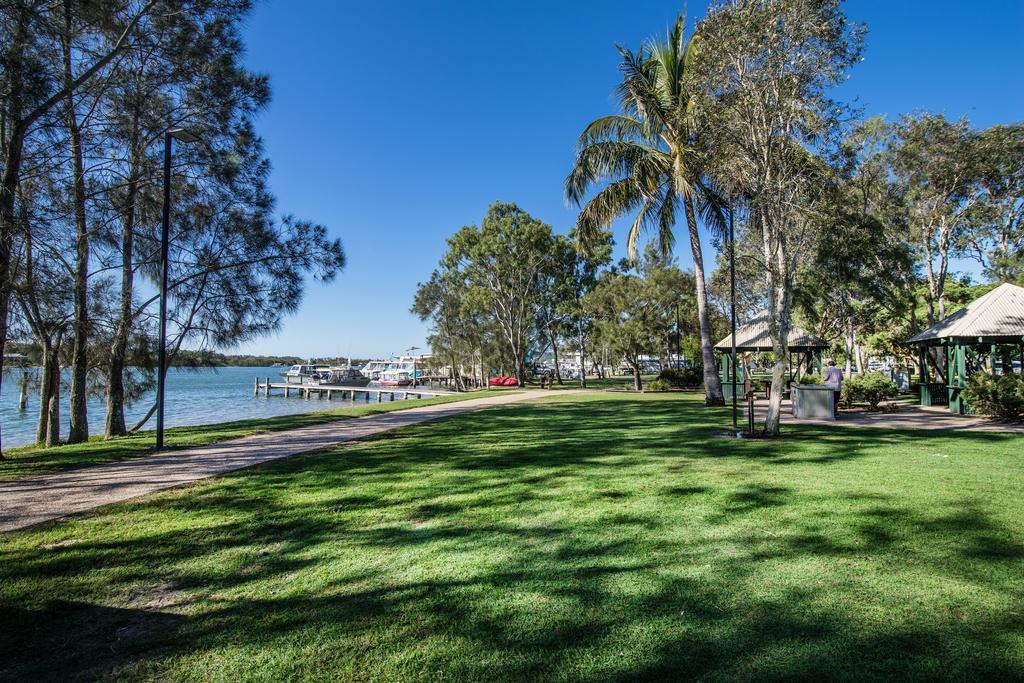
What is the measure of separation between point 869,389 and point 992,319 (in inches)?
138

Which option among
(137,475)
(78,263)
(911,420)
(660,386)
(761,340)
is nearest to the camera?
(137,475)

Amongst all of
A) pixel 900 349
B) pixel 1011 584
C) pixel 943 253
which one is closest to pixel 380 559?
pixel 1011 584

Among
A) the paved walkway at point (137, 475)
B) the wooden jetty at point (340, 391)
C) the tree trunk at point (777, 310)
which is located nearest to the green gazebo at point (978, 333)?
the tree trunk at point (777, 310)

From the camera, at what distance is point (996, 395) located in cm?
1214

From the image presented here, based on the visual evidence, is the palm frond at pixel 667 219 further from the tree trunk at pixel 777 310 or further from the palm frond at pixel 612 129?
the tree trunk at pixel 777 310

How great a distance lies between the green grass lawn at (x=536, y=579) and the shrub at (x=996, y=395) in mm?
7333

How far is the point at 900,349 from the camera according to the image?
1206 inches

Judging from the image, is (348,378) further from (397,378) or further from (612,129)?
(612,129)

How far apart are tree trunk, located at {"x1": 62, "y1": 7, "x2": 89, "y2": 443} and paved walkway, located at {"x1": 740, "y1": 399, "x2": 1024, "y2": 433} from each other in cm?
1386

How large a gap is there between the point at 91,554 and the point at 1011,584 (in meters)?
6.53

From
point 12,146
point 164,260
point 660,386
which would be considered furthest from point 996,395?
point 12,146

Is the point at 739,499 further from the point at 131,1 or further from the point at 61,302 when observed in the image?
the point at 61,302

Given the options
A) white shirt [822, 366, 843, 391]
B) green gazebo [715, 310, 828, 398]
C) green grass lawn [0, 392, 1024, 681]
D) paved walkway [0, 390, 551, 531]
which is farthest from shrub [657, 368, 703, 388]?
green grass lawn [0, 392, 1024, 681]

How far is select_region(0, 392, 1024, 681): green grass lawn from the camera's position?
2.70m
